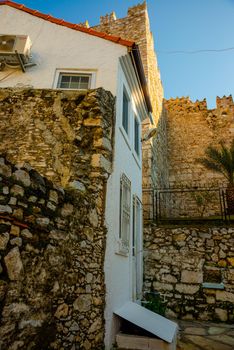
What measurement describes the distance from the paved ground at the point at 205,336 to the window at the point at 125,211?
6.81 feet

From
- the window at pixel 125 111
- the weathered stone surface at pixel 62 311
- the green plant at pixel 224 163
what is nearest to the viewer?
the weathered stone surface at pixel 62 311

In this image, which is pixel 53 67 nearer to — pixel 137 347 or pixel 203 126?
pixel 137 347

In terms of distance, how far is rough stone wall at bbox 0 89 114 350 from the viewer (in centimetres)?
243

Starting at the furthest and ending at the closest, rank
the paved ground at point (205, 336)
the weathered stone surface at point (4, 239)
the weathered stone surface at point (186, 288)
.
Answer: the weathered stone surface at point (186, 288)
the paved ground at point (205, 336)
the weathered stone surface at point (4, 239)

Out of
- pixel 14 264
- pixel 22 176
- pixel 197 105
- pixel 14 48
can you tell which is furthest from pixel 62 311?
pixel 197 105

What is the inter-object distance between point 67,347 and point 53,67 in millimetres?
5796

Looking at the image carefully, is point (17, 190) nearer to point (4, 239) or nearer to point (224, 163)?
point (4, 239)

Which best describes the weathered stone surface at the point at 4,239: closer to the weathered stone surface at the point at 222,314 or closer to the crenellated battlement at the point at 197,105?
the weathered stone surface at the point at 222,314

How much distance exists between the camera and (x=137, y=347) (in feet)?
13.4

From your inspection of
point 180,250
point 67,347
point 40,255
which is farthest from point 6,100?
point 180,250

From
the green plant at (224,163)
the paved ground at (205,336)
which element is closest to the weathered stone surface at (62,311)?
the paved ground at (205,336)

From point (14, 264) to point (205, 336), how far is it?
4844mm

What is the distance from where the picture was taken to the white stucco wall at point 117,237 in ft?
13.8

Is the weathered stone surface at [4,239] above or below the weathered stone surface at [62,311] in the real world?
above
